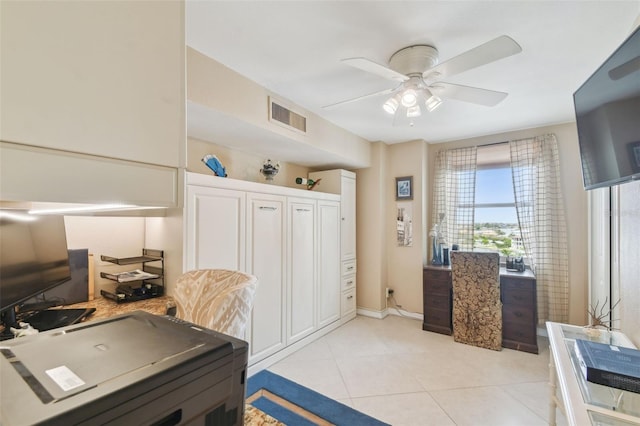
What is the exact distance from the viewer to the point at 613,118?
1.23m

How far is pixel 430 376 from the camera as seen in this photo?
248 centimetres

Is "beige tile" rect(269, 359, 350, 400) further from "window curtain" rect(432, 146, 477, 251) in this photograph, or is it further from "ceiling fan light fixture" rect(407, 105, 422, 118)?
"window curtain" rect(432, 146, 477, 251)

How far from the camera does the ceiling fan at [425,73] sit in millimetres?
1574

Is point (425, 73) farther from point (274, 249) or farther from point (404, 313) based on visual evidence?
point (404, 313)

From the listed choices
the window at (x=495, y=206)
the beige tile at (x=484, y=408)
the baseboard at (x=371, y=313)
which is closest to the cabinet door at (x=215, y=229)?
the beige tile at (x=484, y=408)

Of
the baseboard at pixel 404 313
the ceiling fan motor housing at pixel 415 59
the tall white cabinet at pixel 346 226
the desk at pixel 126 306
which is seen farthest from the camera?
the baseboard at pixel 404 313

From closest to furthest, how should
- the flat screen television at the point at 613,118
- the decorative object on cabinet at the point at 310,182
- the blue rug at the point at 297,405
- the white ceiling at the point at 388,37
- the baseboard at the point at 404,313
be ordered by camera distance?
the flat screen television at the point at 613,118 < the white ceiling at the point at 388,37 < the blue rug at the point at 297,405 < the decorative object on cabinet at the point at 310,182 < the baseboard at the point at 404,313

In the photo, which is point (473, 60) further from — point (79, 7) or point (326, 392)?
point (326, 392)

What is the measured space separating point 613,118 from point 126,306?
2690 mm

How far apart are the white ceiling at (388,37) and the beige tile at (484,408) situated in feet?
8.06

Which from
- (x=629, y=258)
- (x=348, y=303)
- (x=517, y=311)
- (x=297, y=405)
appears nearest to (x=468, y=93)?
(x=629, y=258)

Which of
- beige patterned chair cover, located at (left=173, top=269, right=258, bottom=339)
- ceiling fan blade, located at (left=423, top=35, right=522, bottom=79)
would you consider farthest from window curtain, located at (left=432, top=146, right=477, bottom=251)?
beige patterned chair cover, located at (left=173, top=269, right=258, bottom=339)

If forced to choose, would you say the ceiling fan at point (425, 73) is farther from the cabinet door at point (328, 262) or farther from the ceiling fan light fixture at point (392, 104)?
the cabinet door at point (328, 262)

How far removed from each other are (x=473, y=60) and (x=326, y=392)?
248 centimetres
